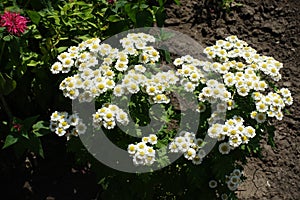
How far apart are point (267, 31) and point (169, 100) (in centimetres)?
192

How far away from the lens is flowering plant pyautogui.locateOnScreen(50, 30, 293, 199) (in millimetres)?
2406

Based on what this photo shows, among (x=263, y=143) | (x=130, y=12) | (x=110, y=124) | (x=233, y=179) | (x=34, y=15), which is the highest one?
(x=34, y=15)

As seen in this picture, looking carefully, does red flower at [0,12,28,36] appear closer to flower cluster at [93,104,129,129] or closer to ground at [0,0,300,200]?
flower cluster at [93,104,129,129]

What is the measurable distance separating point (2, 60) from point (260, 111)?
1485mm

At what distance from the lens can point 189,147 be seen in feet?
8.07

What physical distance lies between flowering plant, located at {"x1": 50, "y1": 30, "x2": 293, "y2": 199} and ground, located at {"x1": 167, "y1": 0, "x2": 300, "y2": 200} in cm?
98

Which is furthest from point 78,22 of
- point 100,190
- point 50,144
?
point 100,190

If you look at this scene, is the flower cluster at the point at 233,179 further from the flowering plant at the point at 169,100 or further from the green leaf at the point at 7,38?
the green leaf at the point at 7,38

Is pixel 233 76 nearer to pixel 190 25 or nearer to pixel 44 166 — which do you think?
pixel 44 166

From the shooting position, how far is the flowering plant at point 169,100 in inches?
94.7

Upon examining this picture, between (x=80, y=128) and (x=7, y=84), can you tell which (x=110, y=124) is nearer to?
(x=80, y=128)

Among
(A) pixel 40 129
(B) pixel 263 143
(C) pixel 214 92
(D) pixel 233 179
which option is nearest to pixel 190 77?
(C) pixel 214 92

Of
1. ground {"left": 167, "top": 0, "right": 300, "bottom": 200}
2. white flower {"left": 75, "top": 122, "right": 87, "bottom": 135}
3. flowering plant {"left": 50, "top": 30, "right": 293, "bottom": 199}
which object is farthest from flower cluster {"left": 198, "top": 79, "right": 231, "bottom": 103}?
ground {"left": 167, "top": 0, "right": 300, "bottom": 200}

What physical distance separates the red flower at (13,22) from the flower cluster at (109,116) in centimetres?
57
